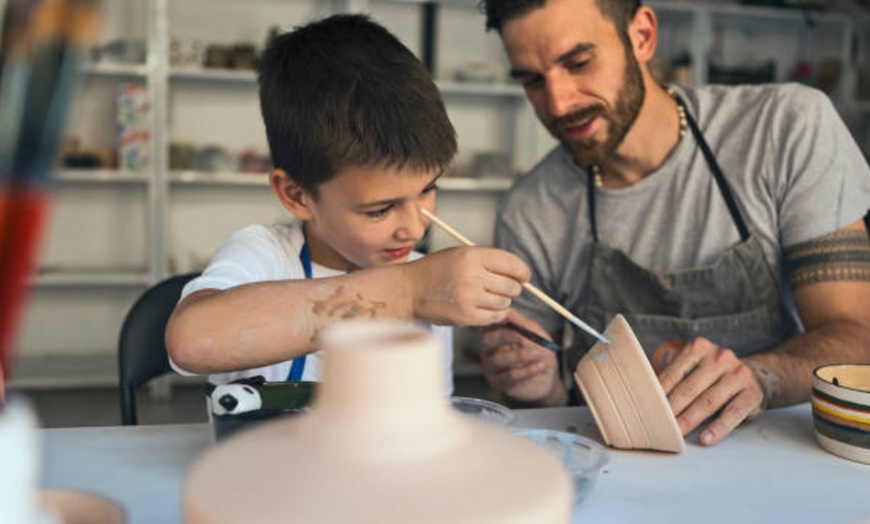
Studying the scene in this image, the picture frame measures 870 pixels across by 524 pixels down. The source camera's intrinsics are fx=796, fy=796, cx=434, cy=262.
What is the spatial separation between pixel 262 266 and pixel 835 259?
0.99 metres

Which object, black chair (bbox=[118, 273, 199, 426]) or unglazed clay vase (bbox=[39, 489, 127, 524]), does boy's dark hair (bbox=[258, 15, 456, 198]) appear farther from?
unglazed clay vase (bbox=[39, 489, 127, 524])

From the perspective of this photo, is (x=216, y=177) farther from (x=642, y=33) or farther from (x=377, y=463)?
(x=377, y=463)

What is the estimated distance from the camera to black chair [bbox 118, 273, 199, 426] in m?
1.34

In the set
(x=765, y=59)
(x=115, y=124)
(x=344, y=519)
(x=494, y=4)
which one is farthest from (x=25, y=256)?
(x=765, y=59)

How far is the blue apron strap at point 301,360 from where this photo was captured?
1293mm

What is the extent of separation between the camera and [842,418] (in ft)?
3.15

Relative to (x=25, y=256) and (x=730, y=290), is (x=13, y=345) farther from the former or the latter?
(x=730, y=290)

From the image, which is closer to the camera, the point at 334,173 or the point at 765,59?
the point at 334,173

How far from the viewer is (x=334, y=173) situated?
122 cm

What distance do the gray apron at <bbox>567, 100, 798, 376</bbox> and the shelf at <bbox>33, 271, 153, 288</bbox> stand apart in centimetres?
279

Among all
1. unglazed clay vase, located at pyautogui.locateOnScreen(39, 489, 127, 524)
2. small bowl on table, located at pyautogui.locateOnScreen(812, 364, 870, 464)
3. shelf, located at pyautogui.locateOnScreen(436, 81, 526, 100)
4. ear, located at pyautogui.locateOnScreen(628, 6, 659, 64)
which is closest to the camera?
unglazed clay vase, located at pyautogui.locateOnScreen(39, 489, 127, 524)

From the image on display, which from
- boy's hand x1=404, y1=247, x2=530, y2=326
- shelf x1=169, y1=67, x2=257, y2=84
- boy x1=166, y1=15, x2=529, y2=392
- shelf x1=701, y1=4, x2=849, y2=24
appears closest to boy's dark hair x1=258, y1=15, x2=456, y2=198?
boy x1=166, y1=15, x2=529, y2=392

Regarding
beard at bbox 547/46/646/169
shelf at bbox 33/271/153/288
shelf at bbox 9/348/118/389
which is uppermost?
beard at bbox 547/46/646/169

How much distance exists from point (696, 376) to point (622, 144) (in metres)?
0.70
